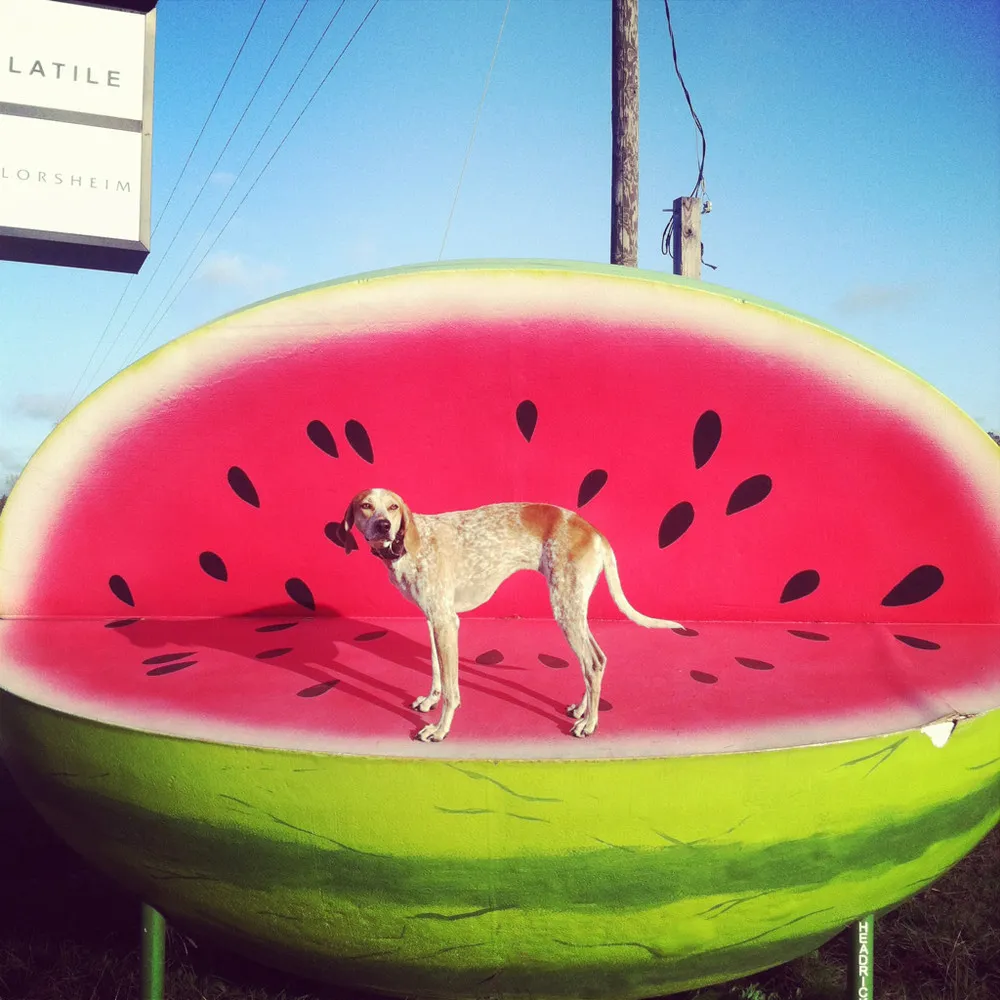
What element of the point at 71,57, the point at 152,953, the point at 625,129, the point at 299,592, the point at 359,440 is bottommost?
the point at 152,953

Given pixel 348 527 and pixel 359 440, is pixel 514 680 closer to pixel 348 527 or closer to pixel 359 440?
pixel 348 527

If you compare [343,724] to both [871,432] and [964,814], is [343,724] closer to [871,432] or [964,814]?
[964,814]

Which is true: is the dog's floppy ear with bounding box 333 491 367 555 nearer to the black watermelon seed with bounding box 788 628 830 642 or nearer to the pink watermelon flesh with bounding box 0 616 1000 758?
the pink watermelon flesh with bounding box 0 616 1000 758

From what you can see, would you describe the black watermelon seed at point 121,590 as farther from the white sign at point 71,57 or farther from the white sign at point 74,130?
the white sign at point 71,57

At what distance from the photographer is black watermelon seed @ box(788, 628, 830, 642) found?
306 cm

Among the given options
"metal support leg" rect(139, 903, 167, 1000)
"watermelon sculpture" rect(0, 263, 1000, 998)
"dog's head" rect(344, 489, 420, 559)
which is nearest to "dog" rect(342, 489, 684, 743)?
"dog's head" rect(344, 489, 420, 559)

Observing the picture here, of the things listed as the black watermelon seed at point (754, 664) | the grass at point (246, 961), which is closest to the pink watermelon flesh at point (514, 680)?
the black watermelon seed at point (754, 664)

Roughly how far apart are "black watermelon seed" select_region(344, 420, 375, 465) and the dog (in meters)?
0.84

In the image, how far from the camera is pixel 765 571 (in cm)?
323

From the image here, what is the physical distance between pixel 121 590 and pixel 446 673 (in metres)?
1.68

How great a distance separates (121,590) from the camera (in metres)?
3.30

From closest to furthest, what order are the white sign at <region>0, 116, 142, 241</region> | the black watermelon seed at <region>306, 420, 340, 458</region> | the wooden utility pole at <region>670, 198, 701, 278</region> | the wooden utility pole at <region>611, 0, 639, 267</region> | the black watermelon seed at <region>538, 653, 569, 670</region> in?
the black watermelon seed at <region>538, 653, 569, 670</region>
the black watermelon seed at <region>306, 420, 340, 458</region>
the white sign at <region>0, 116, 142, 241</region>
the wooden utility pole at <region>611, 0, 639, 267</region>
the wooden utility pole at <region>670, 198, 701, 278</region>

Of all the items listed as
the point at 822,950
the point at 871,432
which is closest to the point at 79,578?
the point at 871,432

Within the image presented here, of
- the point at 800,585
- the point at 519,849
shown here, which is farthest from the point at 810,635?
the point at 519,849
